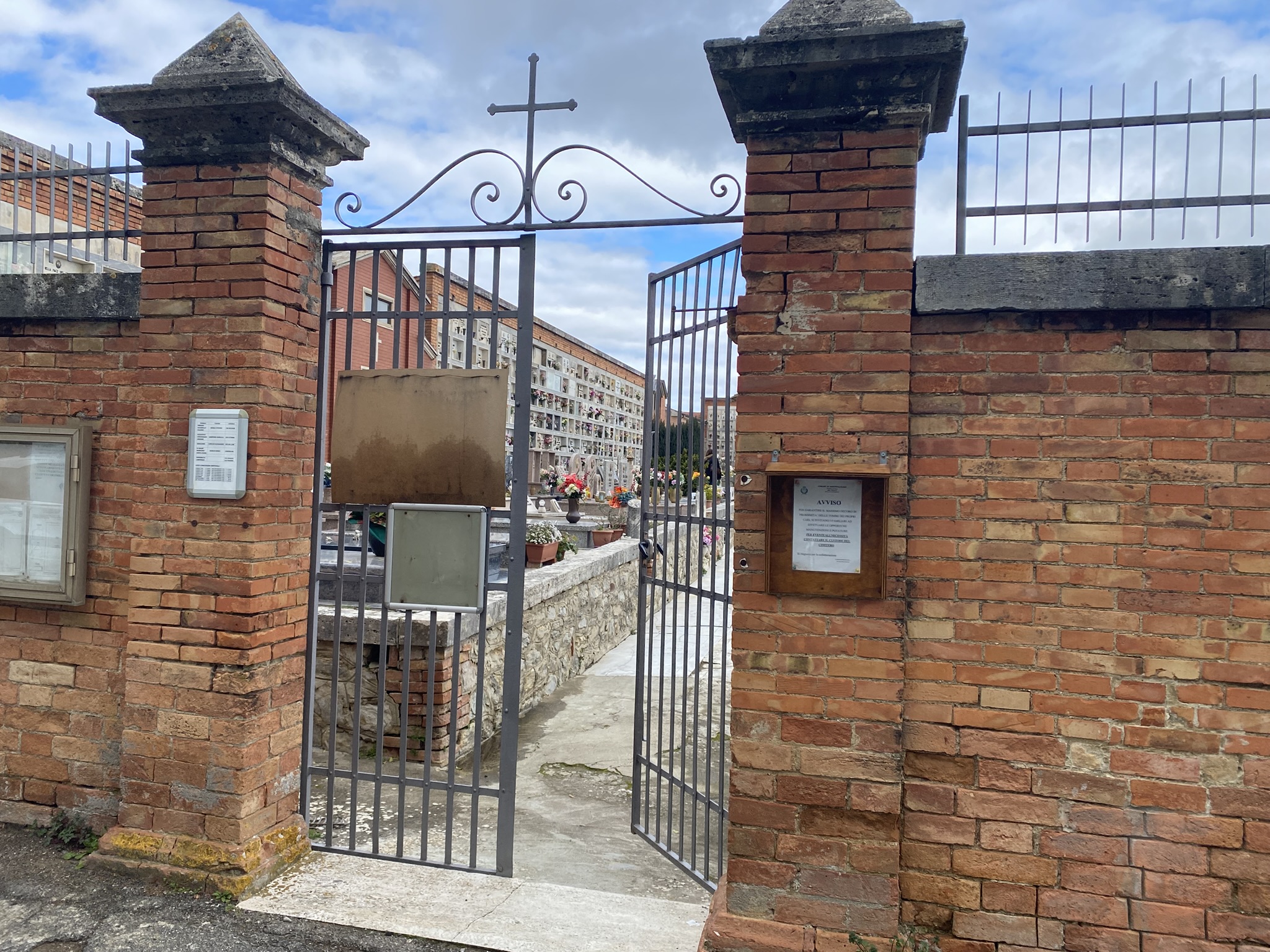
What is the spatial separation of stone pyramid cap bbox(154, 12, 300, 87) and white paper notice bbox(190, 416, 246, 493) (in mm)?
1337

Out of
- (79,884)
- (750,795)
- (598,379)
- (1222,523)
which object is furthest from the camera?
(598,379)

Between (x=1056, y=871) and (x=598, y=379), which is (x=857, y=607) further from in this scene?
(x=598, y=379)

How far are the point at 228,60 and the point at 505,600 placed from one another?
3.63 meters

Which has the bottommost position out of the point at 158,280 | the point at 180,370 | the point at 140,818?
the point at 140,818

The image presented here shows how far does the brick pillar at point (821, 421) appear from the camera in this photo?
291 cm

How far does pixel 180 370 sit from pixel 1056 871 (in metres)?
3.74

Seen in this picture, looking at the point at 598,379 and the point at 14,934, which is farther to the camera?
the point at 598,379

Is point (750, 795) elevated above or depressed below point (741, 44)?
below

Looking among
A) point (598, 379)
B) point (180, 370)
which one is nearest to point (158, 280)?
point (180, 370)

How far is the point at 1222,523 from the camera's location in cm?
281

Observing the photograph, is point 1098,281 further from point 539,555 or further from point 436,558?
point 539,555

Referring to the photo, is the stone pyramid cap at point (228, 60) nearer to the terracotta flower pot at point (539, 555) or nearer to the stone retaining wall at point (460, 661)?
the stone retaining wall at point (460, 661)

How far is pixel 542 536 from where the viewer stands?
28.4 ft

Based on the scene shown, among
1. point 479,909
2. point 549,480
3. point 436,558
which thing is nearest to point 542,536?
point 436,558
